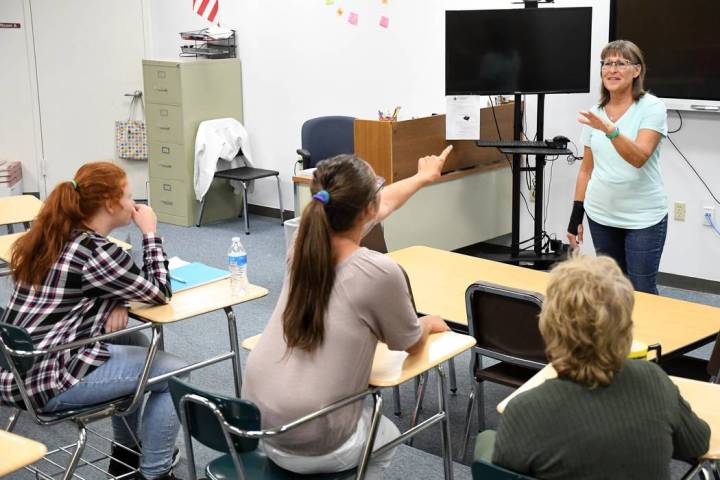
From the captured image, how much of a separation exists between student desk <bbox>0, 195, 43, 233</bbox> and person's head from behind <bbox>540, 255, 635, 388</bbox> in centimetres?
336

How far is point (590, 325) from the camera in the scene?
6.02 ft

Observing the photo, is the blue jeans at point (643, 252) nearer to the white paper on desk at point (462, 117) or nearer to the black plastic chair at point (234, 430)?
the white paper on desk at point (462, 117)

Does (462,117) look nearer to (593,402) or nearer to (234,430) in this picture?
(234,430)

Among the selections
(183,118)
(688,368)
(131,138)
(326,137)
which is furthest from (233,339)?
(131,138)

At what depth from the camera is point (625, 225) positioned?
3932 mm

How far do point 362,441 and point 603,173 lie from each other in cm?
202

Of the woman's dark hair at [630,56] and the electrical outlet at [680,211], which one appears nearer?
the woman's dark hair at [630,56]

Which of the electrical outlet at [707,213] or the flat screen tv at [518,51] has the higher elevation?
the flat screen tv at [518,51]

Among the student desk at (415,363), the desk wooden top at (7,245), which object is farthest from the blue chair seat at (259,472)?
the desk wooden top at (7,245)

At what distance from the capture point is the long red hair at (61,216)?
285cm

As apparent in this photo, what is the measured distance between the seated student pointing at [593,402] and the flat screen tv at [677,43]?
11.7 feet

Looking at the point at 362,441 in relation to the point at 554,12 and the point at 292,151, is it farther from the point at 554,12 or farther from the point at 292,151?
the point at 292,151

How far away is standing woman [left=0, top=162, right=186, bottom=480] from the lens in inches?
112

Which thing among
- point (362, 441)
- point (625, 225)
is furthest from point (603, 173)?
point (362, 441)
